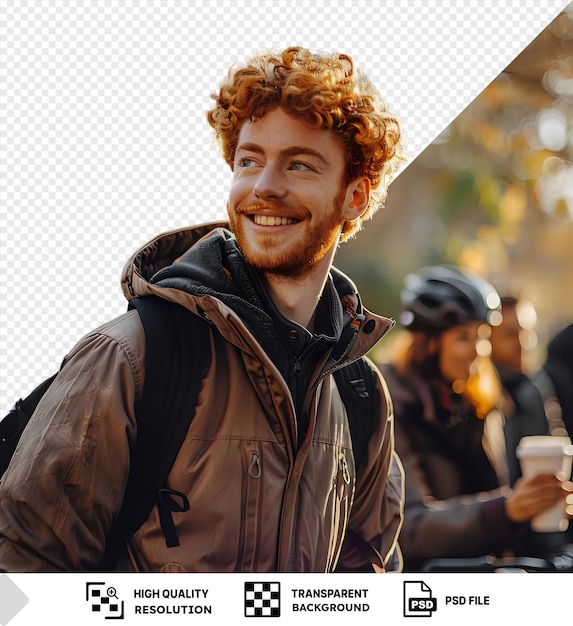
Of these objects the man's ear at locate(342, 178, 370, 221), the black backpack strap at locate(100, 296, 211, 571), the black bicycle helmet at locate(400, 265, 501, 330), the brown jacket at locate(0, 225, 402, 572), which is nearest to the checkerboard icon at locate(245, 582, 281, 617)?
the brown jacket at locate(0, 225, 402, 572)

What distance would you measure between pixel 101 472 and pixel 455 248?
8.26 feet

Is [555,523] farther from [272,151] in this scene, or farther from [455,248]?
[272,151]

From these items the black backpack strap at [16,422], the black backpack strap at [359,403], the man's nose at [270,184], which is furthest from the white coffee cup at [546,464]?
the black backpack strap at [16,422]

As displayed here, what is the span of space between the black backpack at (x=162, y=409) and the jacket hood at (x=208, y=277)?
59 mm

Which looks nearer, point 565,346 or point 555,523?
point 555,523

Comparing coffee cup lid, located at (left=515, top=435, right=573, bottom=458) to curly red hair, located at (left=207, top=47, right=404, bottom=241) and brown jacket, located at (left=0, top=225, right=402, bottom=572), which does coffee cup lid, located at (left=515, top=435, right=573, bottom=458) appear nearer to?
brown jacket, located at (left=0, top=225, right=402, bottom=572)

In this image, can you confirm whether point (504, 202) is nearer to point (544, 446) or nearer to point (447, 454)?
point (544, 446)

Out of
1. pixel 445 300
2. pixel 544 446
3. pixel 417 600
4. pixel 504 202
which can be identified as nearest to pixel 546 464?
pixel 544 446

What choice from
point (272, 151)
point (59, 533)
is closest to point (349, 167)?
point (272, 151)

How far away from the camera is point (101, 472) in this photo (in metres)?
2.24

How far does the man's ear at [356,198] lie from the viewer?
2.77 metres

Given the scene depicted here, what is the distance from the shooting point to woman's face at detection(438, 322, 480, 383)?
12.1ft

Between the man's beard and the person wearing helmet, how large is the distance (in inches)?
41.5

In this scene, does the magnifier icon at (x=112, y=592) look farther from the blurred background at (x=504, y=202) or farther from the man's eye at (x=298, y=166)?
the blurred background at (x=504, y=202)
